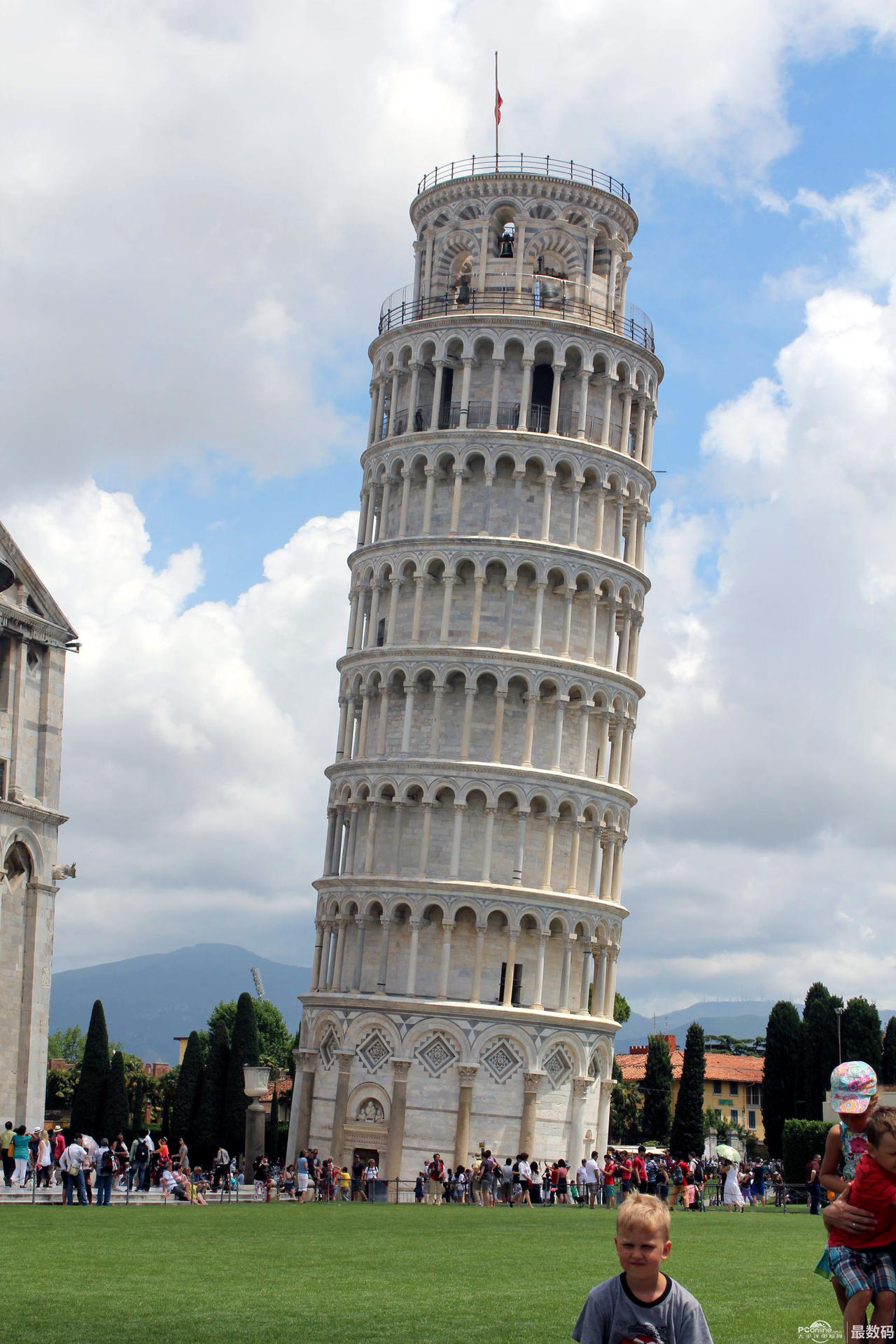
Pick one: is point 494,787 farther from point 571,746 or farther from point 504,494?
point 504,494

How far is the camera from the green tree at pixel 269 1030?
115 meters

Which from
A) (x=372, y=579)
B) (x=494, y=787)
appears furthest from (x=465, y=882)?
(x=372, y=579)

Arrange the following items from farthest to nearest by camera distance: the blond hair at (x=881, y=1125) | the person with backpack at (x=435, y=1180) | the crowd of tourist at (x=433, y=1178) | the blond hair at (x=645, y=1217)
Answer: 1. the person with backpack at (x=435, y=1180)
2. the crowd of tourist at (x=433, y=1178)
3. the blond hair at (x=881, y=1125)
4. the blond hair at (x=645, y=1217)

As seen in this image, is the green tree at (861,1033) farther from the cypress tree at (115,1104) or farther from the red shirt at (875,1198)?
the red shirt at (875,1198)

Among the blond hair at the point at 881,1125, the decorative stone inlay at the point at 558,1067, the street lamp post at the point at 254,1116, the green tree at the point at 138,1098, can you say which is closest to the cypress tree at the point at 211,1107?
the street lamp post at the point at 254,1116

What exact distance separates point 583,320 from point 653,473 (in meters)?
6.68

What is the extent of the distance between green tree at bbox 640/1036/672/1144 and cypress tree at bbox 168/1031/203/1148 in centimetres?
3010

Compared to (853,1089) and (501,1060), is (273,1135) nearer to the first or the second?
(501,1060)

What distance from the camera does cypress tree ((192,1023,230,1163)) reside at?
7525 cm

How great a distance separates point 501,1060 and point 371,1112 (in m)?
4.99

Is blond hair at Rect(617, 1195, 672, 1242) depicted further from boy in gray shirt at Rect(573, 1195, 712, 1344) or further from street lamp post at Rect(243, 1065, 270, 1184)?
street lamp post at Rect(243, 1065, 270, 1184)

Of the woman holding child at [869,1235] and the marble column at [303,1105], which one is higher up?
the woman holding child at [869,1235]

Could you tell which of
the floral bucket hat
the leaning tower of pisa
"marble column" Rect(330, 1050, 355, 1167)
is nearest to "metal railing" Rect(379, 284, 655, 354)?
the leaning tower of pisa

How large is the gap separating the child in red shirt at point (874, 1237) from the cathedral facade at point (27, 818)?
1581 inches
